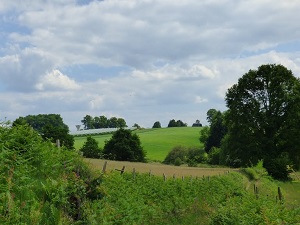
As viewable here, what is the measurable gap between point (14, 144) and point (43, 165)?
89 centimetres

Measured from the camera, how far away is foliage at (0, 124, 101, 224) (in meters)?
8.00

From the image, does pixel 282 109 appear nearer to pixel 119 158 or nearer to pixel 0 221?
pixel 119 158

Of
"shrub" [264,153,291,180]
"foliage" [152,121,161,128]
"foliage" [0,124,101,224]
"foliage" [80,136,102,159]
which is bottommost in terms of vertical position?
"shrub" [264,153,291,180]

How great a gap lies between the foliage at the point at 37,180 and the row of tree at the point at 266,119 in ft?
130

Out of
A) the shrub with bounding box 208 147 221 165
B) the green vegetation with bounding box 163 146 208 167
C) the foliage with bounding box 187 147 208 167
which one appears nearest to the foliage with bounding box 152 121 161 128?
the foliage with bounding box 187 147 208 167

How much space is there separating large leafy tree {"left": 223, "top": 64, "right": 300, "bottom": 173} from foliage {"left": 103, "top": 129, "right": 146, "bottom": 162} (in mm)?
19262

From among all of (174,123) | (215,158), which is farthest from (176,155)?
(174,123)

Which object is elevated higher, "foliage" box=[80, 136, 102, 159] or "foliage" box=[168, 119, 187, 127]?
"foliage" box=[168, 119, 187, 127]

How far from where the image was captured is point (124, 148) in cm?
6800

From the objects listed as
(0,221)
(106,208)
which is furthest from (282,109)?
(0,221)

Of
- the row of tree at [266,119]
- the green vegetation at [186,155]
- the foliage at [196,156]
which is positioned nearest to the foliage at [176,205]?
the row of tree at [266,119]

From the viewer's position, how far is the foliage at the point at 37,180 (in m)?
8.00

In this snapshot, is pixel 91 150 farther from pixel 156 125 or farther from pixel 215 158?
pixel 156 125

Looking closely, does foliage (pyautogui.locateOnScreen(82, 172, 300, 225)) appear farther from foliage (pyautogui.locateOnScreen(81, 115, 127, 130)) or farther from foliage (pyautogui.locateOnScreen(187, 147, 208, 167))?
foliage (pyautogui.locateOnScreen(81, 115, 127, 130))
